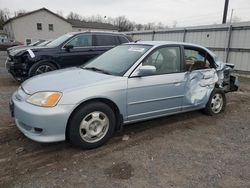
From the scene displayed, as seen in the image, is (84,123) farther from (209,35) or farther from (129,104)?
(209,35)

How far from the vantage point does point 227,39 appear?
12.3 meters

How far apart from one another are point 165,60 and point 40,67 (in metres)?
4.70

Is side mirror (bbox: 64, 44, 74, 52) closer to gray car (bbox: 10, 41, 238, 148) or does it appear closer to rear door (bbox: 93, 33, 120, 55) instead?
rear door (bbox: 93, 33, 120, 55)

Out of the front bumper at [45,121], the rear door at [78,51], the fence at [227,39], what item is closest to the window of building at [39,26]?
the fence at [227,39]

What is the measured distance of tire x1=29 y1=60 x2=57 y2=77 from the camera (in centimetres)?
748

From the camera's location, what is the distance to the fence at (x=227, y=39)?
11469 millimetres

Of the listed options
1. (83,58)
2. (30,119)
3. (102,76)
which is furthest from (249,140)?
(83,58)

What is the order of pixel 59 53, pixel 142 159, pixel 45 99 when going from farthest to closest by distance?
pixel 59 53 < pixel 142 159 < pixel 45 99

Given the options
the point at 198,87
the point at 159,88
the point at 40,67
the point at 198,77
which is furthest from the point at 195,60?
the point at 40,67

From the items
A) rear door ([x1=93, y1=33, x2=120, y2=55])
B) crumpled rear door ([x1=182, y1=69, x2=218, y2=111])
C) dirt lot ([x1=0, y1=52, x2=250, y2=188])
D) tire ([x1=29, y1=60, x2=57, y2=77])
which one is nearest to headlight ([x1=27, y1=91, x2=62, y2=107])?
dirt lot ([x1=0, y1=52, x2=250, y2=188])

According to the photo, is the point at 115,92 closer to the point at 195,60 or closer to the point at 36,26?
the point at 195,60

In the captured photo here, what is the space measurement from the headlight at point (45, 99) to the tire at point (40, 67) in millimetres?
4378

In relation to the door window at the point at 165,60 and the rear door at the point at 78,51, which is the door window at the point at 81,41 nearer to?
the rear door at the point at 78,51

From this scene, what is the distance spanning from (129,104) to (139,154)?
0.81 m
